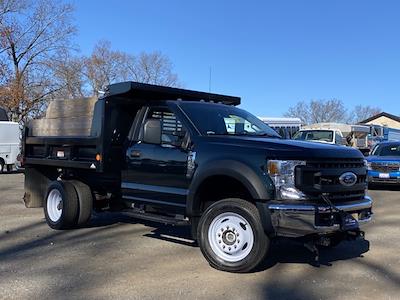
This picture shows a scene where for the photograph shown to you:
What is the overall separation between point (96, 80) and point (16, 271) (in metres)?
50.0

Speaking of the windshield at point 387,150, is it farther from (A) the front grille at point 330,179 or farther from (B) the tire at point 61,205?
(B) the tire at point 61,205

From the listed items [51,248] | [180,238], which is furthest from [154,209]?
[51,248]

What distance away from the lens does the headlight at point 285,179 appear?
19.7 ft

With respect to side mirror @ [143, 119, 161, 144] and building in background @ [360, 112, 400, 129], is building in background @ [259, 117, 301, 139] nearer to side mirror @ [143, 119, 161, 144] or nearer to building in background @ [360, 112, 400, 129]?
side mirror @ [143, 119, 161, 144]

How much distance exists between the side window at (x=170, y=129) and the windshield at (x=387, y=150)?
12035 mm

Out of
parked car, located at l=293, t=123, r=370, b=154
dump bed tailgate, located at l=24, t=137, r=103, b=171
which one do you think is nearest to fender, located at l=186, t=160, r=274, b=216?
dump bed tailgate, located at l=24, t=137, r=103, b=171

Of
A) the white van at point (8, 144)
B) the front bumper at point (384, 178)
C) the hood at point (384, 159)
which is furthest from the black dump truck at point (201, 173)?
the white van at point (8, 144)

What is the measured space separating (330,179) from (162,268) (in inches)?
90.5

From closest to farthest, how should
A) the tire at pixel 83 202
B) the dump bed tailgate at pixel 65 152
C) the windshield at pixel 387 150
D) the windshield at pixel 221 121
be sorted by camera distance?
the windshield at pixel 221 121 < the dump bed tailgate at pixel 65 152 < the tire at pixel 83 202 < the windshield at pixel 387 150

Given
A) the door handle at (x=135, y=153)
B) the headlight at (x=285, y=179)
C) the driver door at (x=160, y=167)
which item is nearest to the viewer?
the headlight at (x=285, y=179)

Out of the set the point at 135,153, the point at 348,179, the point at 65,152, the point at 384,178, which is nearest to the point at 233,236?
the point at 348,179

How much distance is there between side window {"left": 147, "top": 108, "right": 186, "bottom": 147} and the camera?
23.6 ft

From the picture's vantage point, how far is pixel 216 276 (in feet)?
20.1

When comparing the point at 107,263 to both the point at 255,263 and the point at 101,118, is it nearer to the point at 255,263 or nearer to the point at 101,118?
the point at 255,263
